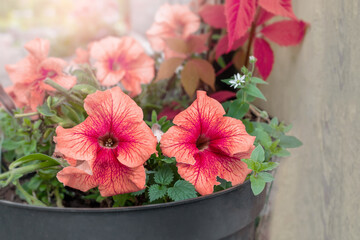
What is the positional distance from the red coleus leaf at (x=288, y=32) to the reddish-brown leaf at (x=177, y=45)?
22cm

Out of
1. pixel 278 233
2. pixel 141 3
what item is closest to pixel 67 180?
pixel 278 233

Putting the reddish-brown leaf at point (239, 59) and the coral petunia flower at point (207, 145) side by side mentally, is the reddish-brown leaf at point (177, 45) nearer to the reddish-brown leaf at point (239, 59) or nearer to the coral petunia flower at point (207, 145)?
the reddish-brown leaf at point (239, 59)

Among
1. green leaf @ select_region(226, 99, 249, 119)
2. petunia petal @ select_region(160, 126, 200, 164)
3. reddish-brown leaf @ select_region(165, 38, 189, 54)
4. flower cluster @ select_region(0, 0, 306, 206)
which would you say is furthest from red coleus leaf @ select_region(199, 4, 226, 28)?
petunia petal @ select_region(160, 126, 200, 164)

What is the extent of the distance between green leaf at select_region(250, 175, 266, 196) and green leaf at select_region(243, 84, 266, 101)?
159 mm

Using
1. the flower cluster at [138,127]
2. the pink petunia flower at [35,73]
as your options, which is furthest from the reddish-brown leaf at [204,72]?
the pink petunia flower at [35,73]

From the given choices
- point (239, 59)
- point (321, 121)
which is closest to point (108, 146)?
point (321, 121)

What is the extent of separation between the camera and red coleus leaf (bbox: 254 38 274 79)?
101 cm

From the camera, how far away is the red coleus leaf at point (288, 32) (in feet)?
3.10

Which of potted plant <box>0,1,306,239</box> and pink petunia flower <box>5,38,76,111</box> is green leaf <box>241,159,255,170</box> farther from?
pink petunia flower <box>5,38,76,111</box>

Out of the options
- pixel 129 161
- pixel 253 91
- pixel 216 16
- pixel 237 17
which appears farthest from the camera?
pixel 216 16

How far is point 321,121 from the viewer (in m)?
0.89

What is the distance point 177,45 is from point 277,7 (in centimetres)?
29

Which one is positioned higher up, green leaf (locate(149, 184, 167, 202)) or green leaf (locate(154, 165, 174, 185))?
green leaf (locate(154, 165, 174, 185))

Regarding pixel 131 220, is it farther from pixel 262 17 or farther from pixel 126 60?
pixel 262 17
